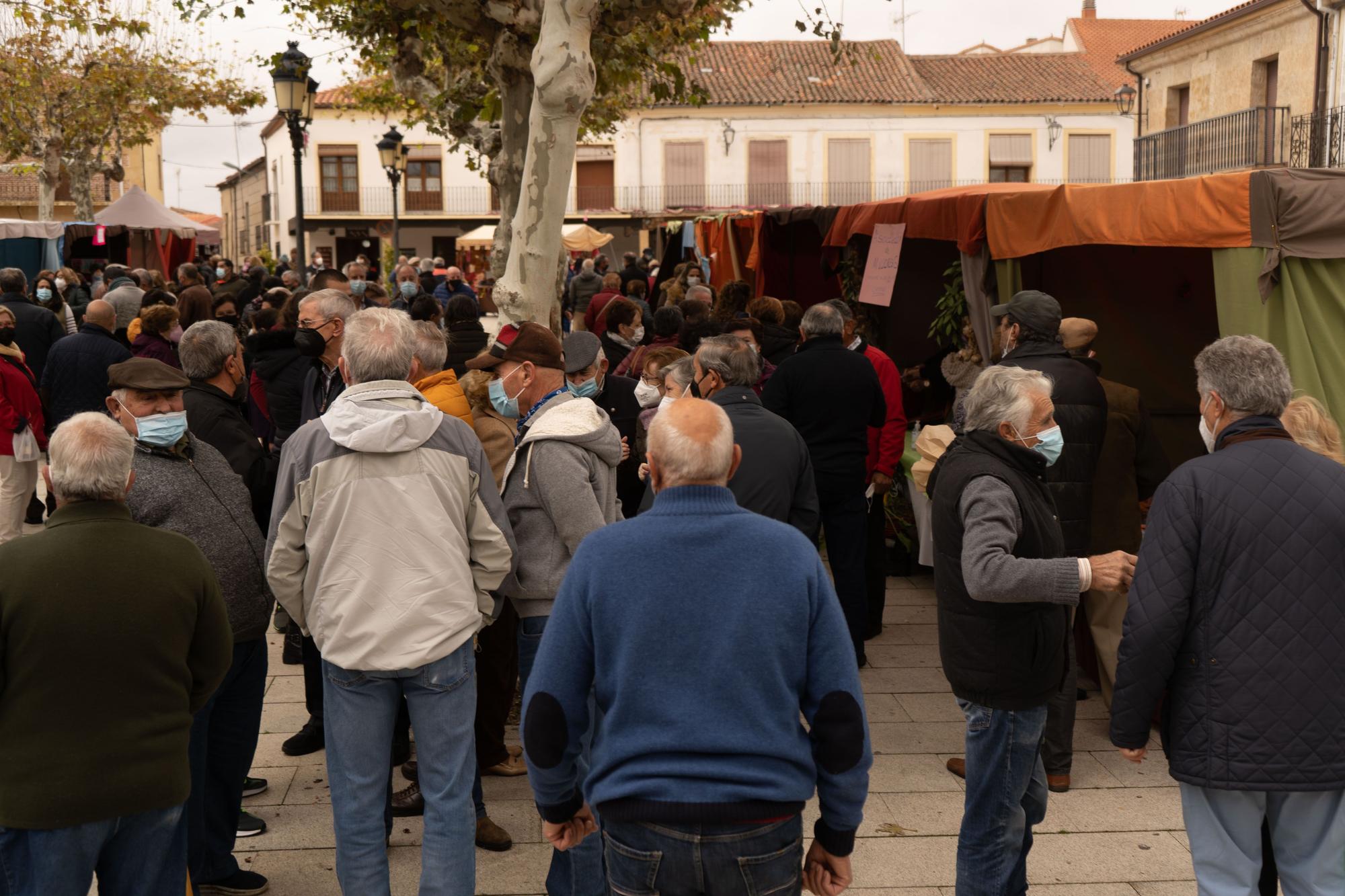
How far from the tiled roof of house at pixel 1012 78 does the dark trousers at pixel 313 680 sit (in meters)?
41.6

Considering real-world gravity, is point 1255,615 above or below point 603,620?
below

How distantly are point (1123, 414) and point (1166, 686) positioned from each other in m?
2.43

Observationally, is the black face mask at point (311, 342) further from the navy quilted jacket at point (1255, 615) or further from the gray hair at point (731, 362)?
the navy quilted jacket at point (1255, 615)

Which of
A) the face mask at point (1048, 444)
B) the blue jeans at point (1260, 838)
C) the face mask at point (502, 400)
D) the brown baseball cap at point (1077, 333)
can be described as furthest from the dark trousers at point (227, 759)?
the brown baseball cap at point (1077, 333)

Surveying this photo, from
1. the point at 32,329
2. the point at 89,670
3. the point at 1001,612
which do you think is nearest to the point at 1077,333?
the point at 1001,612

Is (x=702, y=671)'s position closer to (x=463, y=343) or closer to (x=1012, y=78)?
(x=463, y=343)

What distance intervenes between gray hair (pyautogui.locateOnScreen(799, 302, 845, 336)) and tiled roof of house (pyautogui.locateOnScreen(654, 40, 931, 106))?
37.6 metres

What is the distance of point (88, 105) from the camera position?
27812 millimetres

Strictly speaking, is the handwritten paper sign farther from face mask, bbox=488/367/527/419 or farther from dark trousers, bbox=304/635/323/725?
dark trousers, bbox=304/635/323/725

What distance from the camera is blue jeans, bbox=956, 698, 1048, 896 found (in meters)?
3.50

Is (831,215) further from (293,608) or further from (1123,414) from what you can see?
(293,608)

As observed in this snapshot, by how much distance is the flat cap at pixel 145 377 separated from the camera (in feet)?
11.8

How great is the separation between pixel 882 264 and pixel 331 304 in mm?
4240

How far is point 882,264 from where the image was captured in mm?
8344
